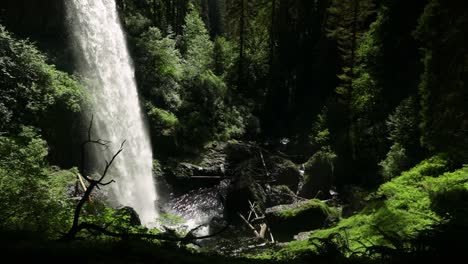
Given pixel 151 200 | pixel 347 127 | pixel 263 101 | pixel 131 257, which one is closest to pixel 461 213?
pixel 131 257

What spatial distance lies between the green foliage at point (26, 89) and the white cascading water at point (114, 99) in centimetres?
189

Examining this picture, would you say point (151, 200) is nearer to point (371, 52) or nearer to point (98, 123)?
point (98, 123)

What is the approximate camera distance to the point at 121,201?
55.3ft

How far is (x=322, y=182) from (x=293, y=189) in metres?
1.68

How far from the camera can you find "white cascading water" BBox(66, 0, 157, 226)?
1816 centimetres

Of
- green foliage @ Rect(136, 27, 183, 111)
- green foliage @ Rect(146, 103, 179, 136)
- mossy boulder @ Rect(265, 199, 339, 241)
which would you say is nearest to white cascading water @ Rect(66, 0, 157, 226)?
green foliage @ Rect(146, 103, 179, 136)

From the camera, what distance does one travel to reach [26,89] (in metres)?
14.6

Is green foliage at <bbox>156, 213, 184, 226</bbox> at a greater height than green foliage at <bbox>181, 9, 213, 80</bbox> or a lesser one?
lesser

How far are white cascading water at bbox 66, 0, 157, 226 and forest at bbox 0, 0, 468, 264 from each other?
86 millimetres

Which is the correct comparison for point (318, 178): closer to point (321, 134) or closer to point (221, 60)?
point (321, 134)

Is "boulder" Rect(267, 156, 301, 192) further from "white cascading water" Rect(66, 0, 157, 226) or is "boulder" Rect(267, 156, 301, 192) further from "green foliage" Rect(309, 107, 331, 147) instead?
"white cascading water" Rect(66, 0, 157, 226)

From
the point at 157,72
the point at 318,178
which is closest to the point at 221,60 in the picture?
the point at 157,72

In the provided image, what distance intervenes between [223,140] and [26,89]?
45.2ft

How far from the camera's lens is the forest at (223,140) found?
7112 millimetres
